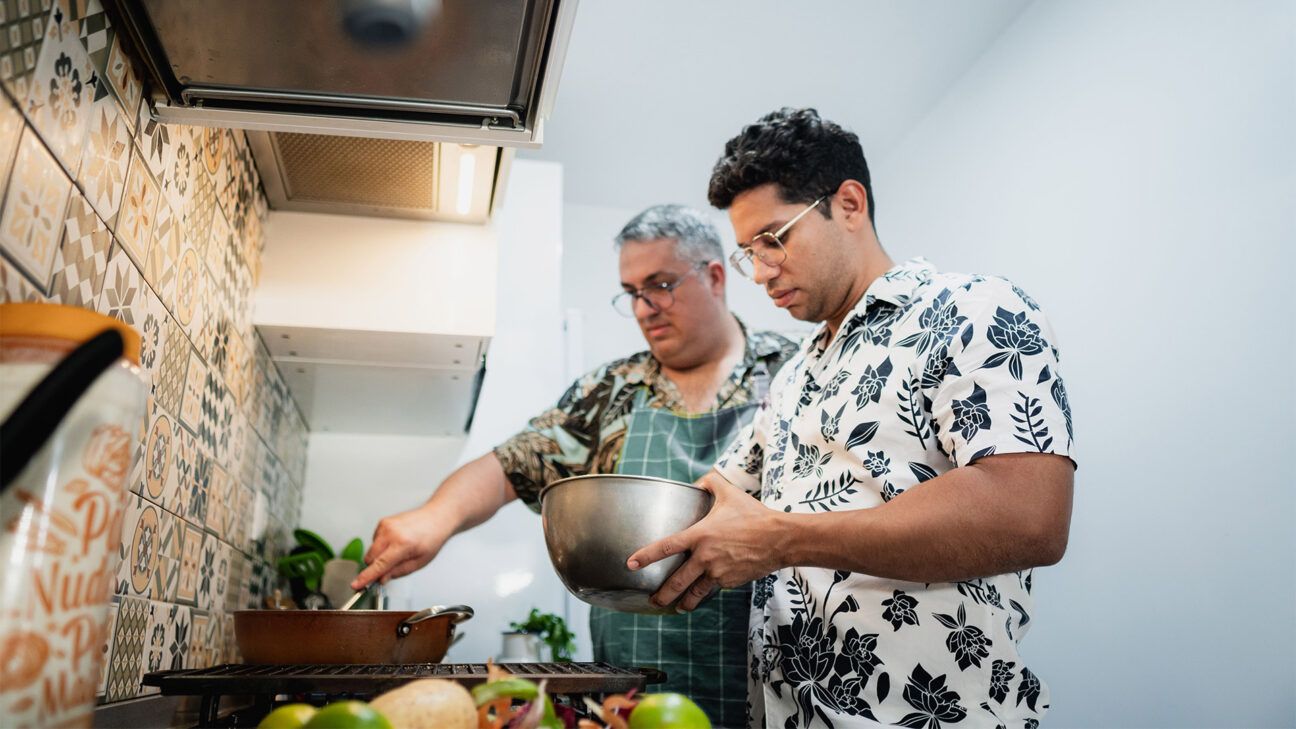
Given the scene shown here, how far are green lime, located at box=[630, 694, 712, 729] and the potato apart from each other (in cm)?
10

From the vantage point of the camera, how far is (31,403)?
408 mm

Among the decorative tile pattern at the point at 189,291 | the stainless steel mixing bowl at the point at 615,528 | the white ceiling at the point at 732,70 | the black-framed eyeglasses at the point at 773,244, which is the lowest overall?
the stainless steel mixing bowl at the point at 615,528

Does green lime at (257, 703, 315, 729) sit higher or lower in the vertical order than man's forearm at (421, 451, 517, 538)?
lower

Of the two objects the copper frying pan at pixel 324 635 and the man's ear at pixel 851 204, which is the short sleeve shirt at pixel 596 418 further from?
the copper frying pan at pixel 324 635

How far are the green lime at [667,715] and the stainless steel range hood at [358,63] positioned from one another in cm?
64

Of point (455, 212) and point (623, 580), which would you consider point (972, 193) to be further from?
point (623, 580)

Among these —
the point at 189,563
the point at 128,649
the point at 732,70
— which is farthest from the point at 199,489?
the point at 732,70

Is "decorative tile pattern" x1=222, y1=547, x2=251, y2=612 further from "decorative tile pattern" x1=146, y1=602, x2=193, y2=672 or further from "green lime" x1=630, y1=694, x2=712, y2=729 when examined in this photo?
"green lime" x1=630, y1=694, x2=712, y2=729

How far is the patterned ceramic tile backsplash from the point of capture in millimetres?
659

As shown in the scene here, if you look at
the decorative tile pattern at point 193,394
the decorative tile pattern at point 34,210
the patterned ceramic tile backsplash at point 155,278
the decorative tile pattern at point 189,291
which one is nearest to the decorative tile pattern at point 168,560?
the patterned ceramic tile backsplash at point 155,278

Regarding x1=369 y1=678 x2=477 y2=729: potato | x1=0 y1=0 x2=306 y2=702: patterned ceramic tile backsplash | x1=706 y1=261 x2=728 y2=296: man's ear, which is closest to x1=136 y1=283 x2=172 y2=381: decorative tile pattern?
x1=0 y1=0 x2=306 y2=702: patterned ceramic tile backsplash

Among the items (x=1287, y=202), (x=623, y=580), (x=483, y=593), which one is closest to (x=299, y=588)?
(x=483, y=593)

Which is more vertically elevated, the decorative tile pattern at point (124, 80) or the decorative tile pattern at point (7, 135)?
the decorative tile pattern at point (124, 80)

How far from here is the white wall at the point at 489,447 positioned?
7.45 feet
